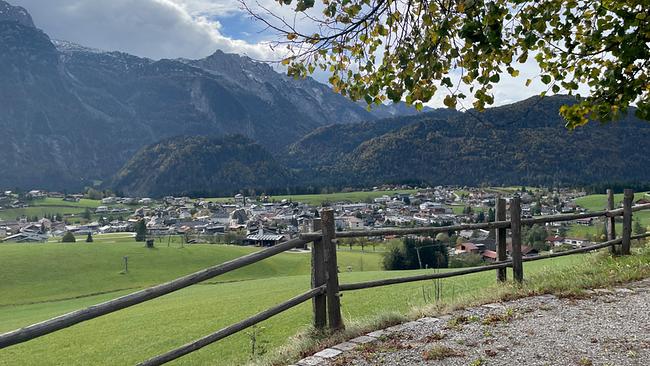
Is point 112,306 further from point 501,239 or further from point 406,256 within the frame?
point 406,256

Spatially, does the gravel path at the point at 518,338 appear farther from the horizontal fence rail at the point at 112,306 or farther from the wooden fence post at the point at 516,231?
the wooden fence post at the point at 516,231

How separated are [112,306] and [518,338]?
416cm

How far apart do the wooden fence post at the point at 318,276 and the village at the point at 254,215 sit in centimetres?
5664

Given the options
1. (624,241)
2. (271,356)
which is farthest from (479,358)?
(624,241)

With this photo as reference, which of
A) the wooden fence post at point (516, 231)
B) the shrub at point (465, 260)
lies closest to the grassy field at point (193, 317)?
the wooden fence post at point (516, 231)

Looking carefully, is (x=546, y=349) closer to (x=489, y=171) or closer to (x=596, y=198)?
(x=596, y=198)

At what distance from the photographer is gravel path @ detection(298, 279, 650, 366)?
5.04m

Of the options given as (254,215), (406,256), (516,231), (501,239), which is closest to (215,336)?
(501,239)

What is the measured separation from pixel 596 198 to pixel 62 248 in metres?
80.6

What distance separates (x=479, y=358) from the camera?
197 inches

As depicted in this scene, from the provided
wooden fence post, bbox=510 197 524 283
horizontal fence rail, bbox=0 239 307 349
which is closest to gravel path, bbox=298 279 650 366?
horizontal fence rail, bbox=0 239 307 349

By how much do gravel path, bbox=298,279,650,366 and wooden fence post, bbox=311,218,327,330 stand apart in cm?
64

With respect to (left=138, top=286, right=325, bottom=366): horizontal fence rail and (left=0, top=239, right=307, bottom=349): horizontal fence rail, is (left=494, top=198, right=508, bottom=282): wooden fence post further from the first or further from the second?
(left=0, top=239, right=307, bottom=349): horizontal fence rail

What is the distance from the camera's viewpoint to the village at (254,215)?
268 feet
